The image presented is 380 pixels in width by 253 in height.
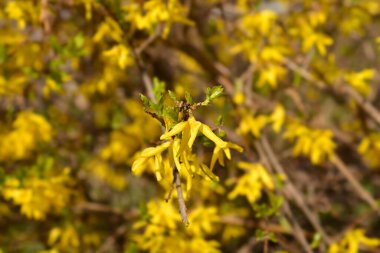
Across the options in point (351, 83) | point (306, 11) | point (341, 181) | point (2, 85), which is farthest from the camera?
point (341, 181)

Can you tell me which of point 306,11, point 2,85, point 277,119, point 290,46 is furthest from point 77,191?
point 306,11

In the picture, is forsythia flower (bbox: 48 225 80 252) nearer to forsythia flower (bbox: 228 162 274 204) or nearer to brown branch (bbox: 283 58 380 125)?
forsythia flower (bbox: 228 162 274 204)

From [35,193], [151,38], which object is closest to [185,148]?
[151,38]

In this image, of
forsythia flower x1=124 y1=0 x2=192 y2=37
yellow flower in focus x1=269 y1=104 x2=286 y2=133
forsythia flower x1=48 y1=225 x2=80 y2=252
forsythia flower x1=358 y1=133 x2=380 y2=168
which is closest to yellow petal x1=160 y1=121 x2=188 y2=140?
forsythia flower x1=124 y1=0 x2=192 y2=37

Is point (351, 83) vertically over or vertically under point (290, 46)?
under

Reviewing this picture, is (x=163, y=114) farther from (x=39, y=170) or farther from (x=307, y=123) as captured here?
(x=307, y=123)

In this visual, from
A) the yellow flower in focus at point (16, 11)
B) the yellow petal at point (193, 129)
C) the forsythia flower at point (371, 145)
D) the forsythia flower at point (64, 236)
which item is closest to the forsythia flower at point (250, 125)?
the forsythia flower at point (371, 145)

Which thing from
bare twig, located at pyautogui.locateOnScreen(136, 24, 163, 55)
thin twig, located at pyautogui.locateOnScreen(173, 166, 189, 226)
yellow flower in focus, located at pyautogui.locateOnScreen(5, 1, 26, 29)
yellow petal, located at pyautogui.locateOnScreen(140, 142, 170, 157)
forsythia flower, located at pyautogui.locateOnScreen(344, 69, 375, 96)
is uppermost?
yellow flower in focus, located at pyautogui.locateOnScreen(5, 1, 26, 29)
